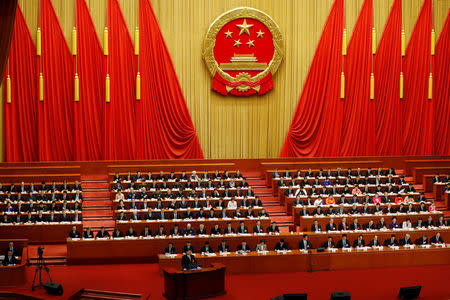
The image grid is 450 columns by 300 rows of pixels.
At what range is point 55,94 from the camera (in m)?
16.0

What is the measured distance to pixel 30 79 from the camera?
52.1ft

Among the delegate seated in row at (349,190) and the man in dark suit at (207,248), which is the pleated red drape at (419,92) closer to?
the delegate seated in row at (349,190)

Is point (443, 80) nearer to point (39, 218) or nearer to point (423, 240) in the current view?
point (423, 240)

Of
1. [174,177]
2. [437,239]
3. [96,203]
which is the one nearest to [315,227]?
[437,239]

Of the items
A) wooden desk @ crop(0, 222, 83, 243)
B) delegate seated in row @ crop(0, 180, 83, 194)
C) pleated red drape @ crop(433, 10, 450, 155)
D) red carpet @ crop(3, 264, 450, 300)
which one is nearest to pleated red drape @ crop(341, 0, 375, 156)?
pleated red drape @ crop(433, 10, 450, 155)

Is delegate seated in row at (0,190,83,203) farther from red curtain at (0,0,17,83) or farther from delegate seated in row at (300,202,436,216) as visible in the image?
red curtain at (0,0,17,83)

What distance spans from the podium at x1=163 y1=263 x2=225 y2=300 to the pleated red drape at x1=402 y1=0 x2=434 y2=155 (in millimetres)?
9243

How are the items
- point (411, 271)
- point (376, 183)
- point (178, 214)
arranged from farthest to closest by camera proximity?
point (376, 183), point (178, 214), point (411, 271)

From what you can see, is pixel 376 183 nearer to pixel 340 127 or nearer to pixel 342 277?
pixel 340 127

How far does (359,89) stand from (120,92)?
642 cm

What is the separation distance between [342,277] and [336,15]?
27.6ft

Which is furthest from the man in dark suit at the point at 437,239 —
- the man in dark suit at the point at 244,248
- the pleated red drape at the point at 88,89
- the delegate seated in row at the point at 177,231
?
the pleated red drape at the point at 88,89

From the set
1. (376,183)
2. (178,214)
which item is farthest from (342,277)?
(376,183)

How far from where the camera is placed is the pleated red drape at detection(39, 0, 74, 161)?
1588cm
